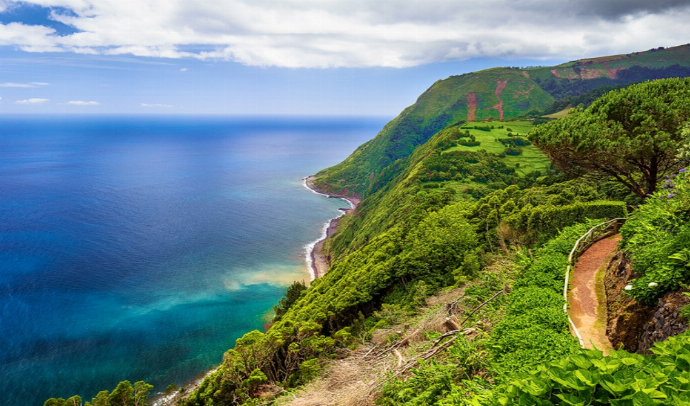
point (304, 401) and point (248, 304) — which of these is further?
point (248, 304)

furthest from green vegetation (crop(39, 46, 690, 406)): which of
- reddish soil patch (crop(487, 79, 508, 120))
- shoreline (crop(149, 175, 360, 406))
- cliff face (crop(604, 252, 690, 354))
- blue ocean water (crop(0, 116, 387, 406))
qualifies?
reddish soil patch (crop(487, 79, 508, 120))

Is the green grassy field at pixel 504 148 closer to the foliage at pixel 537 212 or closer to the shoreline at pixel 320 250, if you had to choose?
the foliage at pixel 537 212

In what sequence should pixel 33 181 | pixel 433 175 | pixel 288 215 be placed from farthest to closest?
1. pixel 33 181
2. pixel 288 215
3. pixel 433 175

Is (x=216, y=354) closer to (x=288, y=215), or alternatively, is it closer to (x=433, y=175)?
(x=433, y=175)

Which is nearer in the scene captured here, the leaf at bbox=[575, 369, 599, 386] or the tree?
the leaf at bbox=[575, 369, 599, 386]

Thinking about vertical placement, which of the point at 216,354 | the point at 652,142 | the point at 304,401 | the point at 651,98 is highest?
the point at 651,98

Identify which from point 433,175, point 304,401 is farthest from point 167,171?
point 304,401

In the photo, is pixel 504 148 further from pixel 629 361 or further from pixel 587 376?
pixel 587 376

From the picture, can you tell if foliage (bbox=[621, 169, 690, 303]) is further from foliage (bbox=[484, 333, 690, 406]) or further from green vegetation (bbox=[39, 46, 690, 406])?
foliage (bbox=[484, 333, 690, 406])
